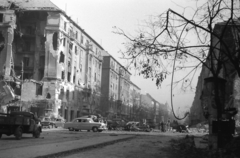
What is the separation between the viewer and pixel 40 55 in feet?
178

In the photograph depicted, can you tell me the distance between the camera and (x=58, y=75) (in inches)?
2080

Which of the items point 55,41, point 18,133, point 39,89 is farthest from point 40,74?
point 18,133

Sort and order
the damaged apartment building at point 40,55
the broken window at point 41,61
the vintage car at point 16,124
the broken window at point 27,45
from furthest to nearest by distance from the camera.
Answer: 1. the broken window at point 27,45
2. the broken window at point 41,61
3. the damaged apartment building at point 40,55
4. the vintage car at point 16,124

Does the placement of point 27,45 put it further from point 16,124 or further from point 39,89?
point 16,124

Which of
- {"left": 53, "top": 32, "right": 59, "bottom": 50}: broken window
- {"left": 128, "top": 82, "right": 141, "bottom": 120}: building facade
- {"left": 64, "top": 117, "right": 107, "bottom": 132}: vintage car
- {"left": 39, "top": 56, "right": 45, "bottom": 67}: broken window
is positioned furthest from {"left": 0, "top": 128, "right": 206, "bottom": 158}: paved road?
{"left": 128, "top": 82, "right": 141, "bottom": 120}: building facade

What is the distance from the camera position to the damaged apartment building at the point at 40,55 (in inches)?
2047

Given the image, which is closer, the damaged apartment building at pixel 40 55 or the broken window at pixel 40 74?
the damaged apartment building at pixel 40 55

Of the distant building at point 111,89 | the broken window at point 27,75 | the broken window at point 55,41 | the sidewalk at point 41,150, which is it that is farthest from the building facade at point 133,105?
the sidewalk at point 41,150

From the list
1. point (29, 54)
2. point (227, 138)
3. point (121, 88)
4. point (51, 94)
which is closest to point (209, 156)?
point (227, 138)

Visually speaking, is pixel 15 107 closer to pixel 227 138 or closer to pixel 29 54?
pixel 29 54

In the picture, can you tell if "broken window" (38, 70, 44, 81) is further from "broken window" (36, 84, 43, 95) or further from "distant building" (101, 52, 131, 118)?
"distant building" (101, 52, 131, 118)

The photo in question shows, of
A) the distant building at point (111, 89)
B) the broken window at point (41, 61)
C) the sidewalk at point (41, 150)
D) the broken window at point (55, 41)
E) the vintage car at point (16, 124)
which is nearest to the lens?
the sidewalk at point (41, 150)

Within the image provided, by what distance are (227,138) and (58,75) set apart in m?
44.3

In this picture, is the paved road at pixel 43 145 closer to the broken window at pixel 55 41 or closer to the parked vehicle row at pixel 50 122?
the parked vehicle row at pixel 50 122
